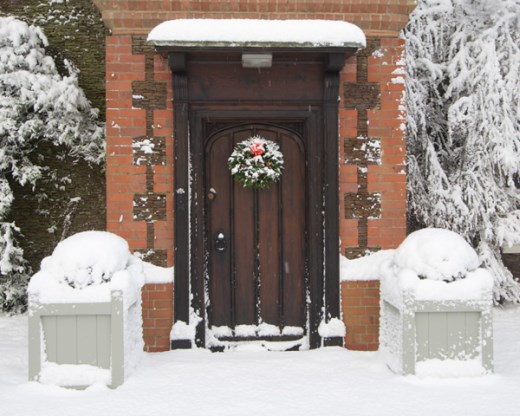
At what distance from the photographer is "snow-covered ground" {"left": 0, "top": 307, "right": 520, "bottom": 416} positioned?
3.54 meters

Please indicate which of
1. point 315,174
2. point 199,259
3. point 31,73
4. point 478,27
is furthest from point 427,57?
point 31,73

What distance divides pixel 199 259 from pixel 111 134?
1.43 metres

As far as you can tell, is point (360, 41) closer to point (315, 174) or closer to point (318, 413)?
point (315, 174)

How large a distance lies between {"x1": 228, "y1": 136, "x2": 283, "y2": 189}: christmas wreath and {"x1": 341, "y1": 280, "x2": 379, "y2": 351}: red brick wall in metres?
1.33

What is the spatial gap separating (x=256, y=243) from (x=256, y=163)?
80cm

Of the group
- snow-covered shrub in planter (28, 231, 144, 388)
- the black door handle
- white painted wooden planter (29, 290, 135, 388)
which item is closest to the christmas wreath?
the black door handle

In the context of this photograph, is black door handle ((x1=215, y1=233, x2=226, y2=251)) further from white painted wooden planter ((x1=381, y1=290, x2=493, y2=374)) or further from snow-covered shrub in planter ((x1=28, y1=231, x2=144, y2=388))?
A: white painted wooden planter ((x1=381, y1=290, x2=493, y2=374))

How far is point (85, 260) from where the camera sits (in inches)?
157

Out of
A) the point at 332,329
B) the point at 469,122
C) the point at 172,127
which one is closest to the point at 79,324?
the point at 172,127

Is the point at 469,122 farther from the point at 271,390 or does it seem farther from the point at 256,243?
the point at 271,390

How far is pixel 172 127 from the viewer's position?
5.03 metres

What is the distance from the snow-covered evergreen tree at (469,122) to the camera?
6672mm

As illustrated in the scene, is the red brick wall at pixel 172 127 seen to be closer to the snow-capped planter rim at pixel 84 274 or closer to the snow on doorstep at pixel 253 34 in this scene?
the snow on doorstep at pixel 253 34

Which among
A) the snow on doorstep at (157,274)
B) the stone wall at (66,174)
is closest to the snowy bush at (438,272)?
the snow on doorstep at (157,274)
